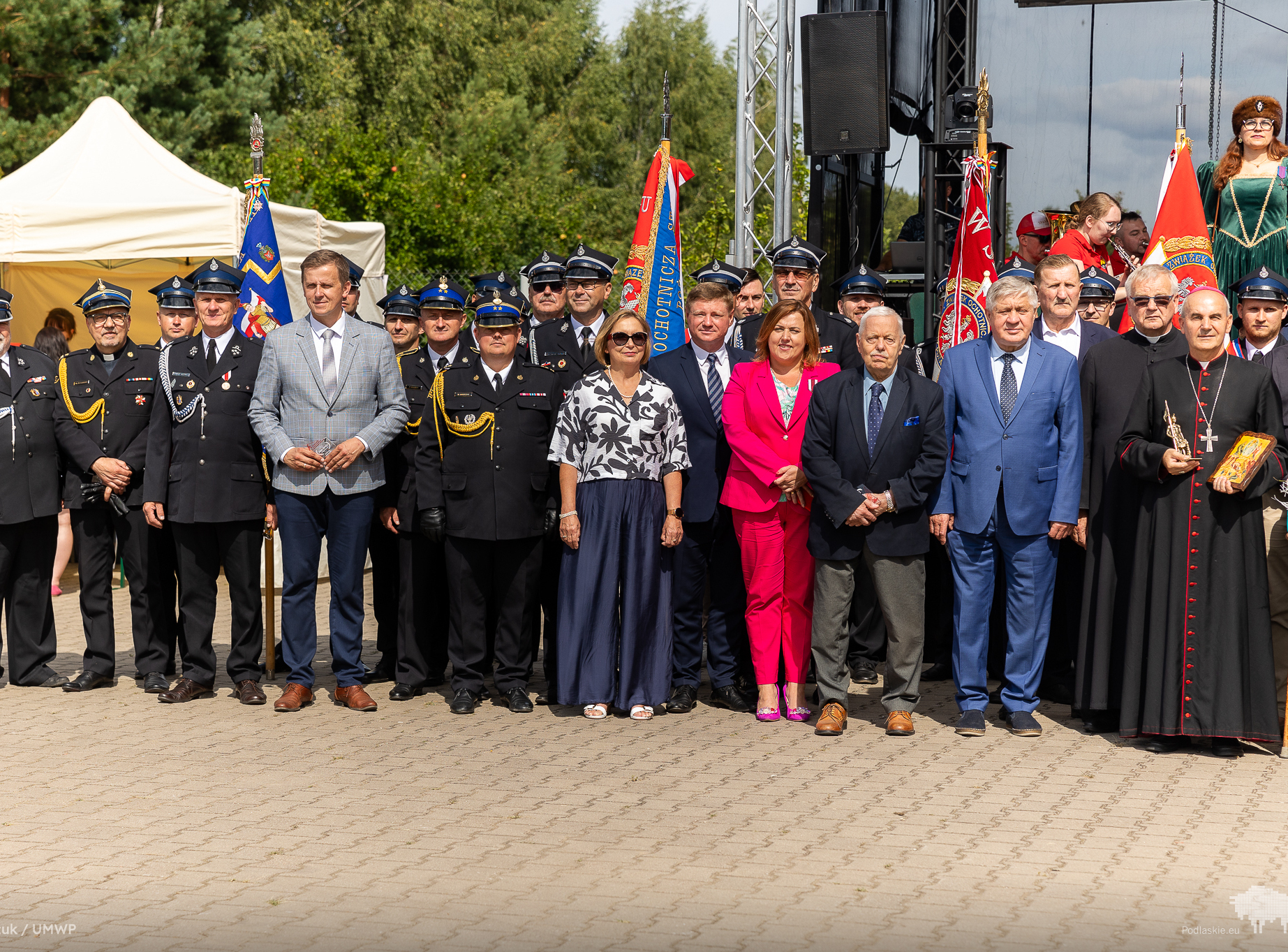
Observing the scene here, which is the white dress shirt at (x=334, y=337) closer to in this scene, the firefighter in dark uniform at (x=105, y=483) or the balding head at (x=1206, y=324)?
the firefighter in dark uniform at (x=105, y=483)

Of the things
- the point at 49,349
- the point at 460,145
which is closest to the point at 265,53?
the point at 460,145

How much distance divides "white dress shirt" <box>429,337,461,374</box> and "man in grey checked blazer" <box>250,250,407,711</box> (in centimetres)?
40

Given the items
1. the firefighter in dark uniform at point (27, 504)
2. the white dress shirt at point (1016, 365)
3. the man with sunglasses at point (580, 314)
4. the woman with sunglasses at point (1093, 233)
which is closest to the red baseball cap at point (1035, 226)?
the woman with sunglasses at point (1093, 233)

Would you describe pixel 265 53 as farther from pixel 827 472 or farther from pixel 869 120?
pixel 827 472

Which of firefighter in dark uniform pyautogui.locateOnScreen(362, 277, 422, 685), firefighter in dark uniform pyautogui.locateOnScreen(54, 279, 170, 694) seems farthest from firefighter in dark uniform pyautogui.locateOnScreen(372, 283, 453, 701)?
firefighter in dark uniform pyautogui.locateOnScreen(54, 279, 170, 694)

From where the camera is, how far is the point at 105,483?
7.11 meters

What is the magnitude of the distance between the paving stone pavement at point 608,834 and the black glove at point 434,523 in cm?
84

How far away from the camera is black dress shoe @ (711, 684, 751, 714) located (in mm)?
6734

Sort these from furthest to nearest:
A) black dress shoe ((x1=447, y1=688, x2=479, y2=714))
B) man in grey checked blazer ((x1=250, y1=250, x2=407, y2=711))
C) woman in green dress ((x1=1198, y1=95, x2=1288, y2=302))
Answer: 1. woman in green dress ((x1=1198, y1=95, x2=1288, y2=302))
2. black dress shoe ((x1=447, y1=688, x2=479, y2=714))
3. man in grey checked blazer ((x1=250, y1=250, x2=407, y2=711))

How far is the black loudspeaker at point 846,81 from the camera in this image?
1005 centimetres

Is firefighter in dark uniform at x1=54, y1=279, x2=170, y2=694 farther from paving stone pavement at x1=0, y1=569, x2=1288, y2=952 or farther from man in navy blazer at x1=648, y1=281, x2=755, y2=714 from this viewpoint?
man in navy blazer at x1=648, y1=281, x2=755, y2=714

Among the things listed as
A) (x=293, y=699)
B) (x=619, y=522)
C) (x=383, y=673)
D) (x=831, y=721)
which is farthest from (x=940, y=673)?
(x=293, y=699)

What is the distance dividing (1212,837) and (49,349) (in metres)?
8.89

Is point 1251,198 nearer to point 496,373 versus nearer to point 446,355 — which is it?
point 496,373
